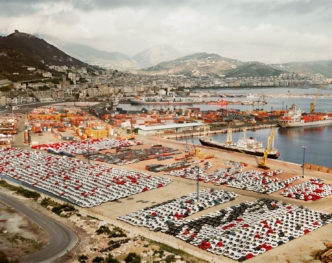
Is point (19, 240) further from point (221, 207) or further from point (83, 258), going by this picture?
point (221, 207)

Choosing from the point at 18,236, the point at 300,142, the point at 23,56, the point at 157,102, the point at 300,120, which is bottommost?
the point at 300,142

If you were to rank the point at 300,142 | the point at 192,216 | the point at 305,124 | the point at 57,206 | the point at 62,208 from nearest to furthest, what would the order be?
the point at 192,216, the point at 62,208, the point at 57,206, the point at 300,142, the point at 305,124

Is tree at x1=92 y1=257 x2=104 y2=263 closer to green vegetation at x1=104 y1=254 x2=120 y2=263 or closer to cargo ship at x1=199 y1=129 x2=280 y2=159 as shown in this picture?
green vegetation at x1=104 y1=254 x2=120 y2=263

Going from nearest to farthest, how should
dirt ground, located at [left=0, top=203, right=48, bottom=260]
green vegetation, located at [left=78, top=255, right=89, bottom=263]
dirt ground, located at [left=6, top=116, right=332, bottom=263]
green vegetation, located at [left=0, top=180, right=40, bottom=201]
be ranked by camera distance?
green vegetation, located at [left=78, top=255, right=89, bottom=263], dirt ground, located at [left=0, top=203, right=48, bottom=260], dirt ground, located at [left=6, top=116, right=332, bottom=263], green vegetation, located at [left=0, top=180, right=40, bottom=201]

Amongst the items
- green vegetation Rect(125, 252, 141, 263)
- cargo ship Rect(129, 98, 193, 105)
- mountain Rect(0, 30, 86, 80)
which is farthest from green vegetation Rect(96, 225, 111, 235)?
mountain Rect(0, 30, 86, 80)

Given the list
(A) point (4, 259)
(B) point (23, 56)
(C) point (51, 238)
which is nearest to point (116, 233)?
(C) point (51, 238)

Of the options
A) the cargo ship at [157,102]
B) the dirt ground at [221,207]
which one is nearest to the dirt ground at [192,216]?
the dirt ground at [221,207]

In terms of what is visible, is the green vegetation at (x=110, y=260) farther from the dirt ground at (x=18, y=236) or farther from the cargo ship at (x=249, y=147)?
the cargo ship at (x=249, y=147)
